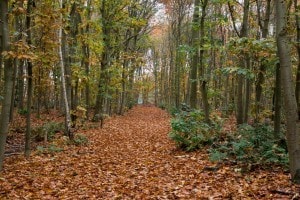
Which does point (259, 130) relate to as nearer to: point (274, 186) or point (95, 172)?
point (274, 186)

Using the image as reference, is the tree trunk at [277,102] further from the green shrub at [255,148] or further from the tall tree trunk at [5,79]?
the tall tree trunk at [5,79]

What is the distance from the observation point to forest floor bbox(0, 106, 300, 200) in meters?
6.29

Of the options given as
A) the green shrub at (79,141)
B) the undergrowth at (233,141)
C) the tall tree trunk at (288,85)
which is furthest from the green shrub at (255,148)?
the green shrub at (79,141)

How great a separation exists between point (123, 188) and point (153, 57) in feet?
156

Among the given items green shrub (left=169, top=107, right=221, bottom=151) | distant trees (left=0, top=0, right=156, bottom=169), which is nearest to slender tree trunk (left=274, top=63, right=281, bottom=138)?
green shrub (left=169, top=107, right=221, bottom=151)

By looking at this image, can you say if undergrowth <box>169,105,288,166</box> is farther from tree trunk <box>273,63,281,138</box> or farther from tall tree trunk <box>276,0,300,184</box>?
tall tree trunk <box>276,0,300,184</box>

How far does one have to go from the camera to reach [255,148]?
860 centimetres

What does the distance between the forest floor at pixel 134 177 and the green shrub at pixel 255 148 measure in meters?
0.32

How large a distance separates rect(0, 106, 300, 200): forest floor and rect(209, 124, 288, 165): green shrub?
1.04 feet

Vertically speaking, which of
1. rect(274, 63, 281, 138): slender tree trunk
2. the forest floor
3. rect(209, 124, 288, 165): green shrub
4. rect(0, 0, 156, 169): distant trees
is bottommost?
the forest floor

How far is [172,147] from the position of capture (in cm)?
1148

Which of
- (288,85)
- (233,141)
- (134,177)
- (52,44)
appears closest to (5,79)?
(52,44)

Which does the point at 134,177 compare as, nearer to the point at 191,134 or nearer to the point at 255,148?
the point at 255,148

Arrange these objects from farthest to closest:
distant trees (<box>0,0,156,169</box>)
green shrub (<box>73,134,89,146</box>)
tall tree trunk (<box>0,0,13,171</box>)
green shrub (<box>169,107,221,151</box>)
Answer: green shrub (<box>73,134,89,146</box>) → green shrub (<box>169,107,221,151</box>) → distant trees (<box>0,0,156,169</box>) → tall tree trunk (<box>0,0,13,171</box>)
